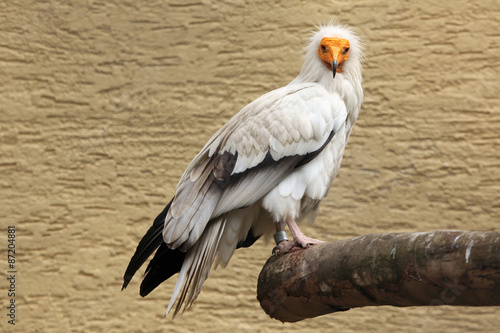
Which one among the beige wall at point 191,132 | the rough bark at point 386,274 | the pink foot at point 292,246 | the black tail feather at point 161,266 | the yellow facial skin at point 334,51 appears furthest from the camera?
the beige wall at point 191,132

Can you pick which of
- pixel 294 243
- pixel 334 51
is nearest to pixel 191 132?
pixel 334 51

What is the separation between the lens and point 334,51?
124 inches

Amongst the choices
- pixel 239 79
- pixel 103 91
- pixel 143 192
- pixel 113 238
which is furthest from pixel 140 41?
pixel 113 238

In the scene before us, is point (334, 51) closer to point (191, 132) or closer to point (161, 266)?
point (161, 266)

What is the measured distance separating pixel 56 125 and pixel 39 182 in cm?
48

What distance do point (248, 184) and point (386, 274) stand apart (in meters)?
1.00

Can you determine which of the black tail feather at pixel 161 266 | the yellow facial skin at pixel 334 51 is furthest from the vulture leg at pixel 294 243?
the yellow facial skin at pixel 334 51

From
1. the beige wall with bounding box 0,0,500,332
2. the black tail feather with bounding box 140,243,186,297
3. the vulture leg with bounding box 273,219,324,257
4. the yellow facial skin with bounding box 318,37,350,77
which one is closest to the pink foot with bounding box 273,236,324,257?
the vulture leg with bounding box 273,219,324,257

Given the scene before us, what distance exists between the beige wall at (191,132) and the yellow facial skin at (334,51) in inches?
83.6

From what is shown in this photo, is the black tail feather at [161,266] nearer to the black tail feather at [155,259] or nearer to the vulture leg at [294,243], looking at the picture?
the black tail feather at [155,259]

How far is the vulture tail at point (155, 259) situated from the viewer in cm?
284

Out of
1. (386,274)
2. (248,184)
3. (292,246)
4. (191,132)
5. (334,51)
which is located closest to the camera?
(386,274)

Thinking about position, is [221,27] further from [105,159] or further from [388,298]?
[388,298]

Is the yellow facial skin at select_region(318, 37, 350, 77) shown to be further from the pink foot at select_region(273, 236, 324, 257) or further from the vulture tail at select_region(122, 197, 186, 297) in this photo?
the vulture tail at select_region(122, 197, 186, 297)
